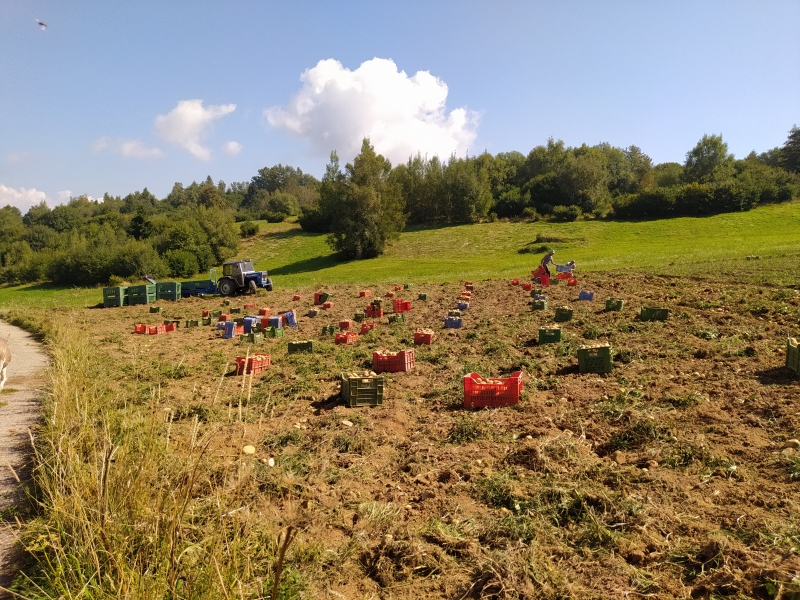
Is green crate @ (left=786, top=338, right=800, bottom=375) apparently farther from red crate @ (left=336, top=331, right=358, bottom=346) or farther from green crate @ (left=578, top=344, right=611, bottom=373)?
red crate @ (left=336, top=331, right=358, bottom=346)

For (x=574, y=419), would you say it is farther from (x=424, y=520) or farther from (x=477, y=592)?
(x=477, y=592)

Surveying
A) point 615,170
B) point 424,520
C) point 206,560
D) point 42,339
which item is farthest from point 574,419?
point 615,170

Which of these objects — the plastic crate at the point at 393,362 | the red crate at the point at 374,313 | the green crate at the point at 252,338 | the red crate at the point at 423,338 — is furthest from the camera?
the red crate at the point at 374,313

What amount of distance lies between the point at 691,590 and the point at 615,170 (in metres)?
105

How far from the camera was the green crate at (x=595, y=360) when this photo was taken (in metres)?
9.34

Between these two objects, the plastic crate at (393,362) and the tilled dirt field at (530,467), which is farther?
the plastic crate at (393,362)

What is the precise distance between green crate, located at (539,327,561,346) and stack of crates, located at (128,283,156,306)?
26.1 meters

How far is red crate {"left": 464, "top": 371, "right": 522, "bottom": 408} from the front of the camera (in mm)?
8062

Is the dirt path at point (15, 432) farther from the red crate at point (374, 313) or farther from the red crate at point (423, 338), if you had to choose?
the red crate at point (374, 313)

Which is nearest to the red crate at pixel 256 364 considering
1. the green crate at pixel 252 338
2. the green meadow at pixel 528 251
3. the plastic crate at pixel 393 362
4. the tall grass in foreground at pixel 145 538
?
the plastic crate at pixel 393 362

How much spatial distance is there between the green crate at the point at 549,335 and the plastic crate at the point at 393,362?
345 centimetres

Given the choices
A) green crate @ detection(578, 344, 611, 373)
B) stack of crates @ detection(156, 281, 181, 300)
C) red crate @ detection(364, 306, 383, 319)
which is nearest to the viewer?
green crate @ detection(578, 344, 611, 373)

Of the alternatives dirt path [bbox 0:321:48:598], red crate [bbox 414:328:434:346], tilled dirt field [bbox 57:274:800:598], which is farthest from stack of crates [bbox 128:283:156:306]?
red crate [bbox 414:328:434:346]

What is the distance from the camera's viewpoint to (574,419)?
7.20 meters
